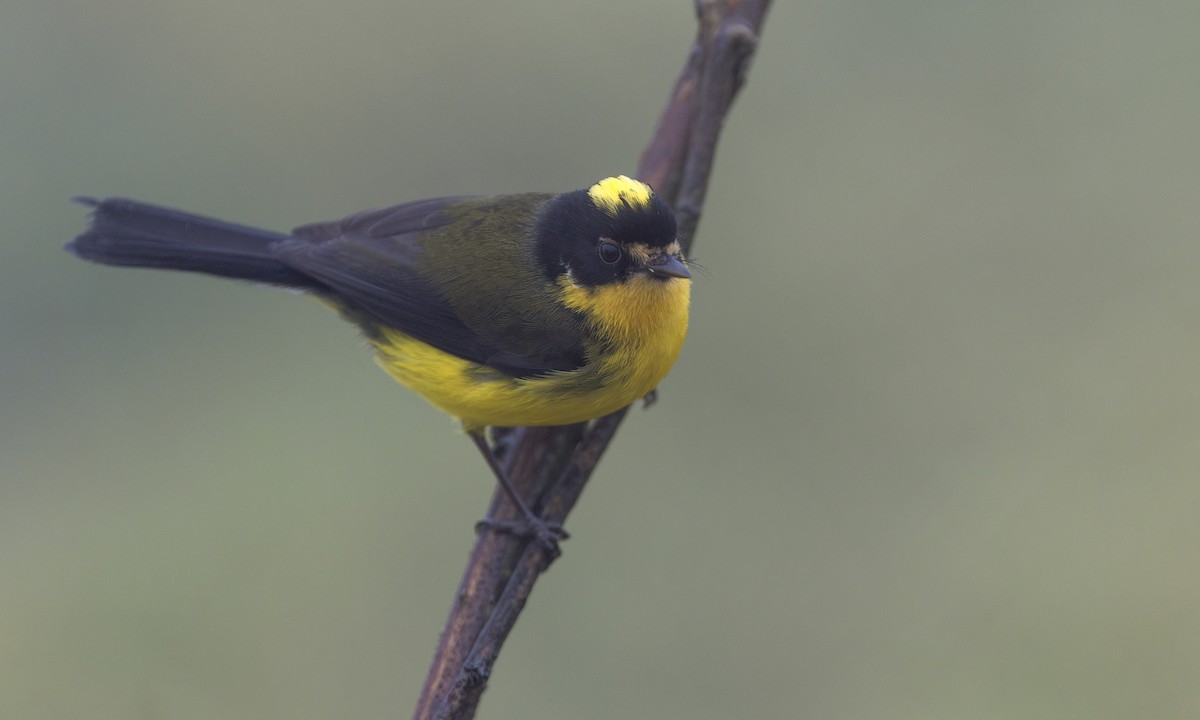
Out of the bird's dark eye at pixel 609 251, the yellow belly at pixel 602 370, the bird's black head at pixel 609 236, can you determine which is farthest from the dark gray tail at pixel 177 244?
the bird's dark eye at pixel 609 251

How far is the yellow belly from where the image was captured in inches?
150

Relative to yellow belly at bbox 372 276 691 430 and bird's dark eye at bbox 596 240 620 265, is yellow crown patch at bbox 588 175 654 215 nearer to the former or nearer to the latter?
bird's dark eye at bbox 596 240 620 265

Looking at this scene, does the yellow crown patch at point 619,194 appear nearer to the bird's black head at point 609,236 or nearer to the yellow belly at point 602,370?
the bird's black head at point 609,236

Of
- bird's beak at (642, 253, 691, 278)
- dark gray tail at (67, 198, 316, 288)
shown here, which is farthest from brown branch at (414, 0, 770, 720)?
dark gray tail at (67, 198, 316, 288)

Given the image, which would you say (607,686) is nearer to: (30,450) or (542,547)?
(542,547)

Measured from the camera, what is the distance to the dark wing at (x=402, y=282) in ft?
12.9

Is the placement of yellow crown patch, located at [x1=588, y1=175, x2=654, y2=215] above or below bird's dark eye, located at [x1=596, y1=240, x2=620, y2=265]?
above

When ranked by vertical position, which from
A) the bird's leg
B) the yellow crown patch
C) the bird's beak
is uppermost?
the yellow crown patch

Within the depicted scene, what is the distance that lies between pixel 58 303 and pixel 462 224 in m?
3.70

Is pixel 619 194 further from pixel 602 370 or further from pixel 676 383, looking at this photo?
pixel 676 383

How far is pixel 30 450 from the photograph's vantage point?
6.52 m

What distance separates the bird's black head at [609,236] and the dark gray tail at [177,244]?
0.97m

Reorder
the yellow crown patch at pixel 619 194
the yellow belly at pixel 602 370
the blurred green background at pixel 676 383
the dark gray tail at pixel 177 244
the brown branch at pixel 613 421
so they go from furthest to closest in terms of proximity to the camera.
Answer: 1. the blurred green background at pixel 676 383
2. the dark gray tail at pixel 177 244
3. the yellow belly at pixel 602 370
4. the yellow crown patch at pixel 619 194
5. the brown branch at pixel 613 421

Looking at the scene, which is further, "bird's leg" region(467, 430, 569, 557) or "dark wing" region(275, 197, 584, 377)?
"dark wing" region(275, 197, 584, 377)
